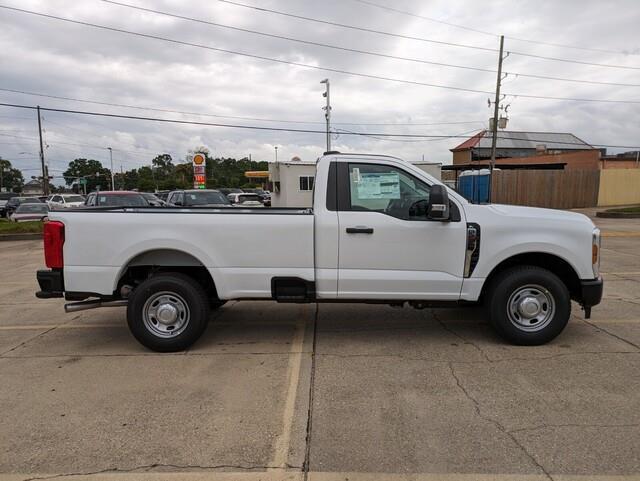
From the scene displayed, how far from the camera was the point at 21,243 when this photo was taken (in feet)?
50.9

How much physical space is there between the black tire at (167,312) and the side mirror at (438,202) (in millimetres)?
2424

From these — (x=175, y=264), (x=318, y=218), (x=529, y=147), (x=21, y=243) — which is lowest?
(x=21, y=243)

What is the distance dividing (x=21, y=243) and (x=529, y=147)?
63.2 m

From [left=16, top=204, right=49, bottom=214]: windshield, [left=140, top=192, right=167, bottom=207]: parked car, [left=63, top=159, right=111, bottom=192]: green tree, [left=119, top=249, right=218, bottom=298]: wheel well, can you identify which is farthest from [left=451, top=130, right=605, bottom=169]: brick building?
[left=63, top=159, right=111, bottom=192]: green tree

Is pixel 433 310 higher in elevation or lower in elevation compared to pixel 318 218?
lower

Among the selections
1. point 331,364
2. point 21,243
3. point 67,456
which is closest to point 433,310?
point 331,364

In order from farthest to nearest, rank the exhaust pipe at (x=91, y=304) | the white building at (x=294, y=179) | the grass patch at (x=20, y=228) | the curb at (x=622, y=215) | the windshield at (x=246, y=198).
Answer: the windshield at (x=246, y=198), the white building at (x=294, y=179), the curb at (x=622, y=215), the grass patch at (x=20, y=228), the exhaust pipe at (x=91, y=304)

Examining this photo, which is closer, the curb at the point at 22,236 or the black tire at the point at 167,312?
the black tire at the point at 167,312

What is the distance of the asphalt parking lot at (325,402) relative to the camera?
2.92 metres

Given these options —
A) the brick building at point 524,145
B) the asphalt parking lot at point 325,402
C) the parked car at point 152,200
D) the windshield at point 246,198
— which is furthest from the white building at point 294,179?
the brick building at point 524,145

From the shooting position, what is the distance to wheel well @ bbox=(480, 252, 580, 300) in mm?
4867

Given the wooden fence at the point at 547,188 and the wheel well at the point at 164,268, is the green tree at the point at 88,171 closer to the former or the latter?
the wooden fence at the point at 547,188

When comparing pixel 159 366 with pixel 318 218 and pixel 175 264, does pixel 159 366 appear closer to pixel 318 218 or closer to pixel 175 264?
pixel 175 264

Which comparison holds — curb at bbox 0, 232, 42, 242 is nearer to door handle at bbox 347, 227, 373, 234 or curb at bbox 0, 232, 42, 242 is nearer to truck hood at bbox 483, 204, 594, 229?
door handle at bbox 347, 227, 373, 234
